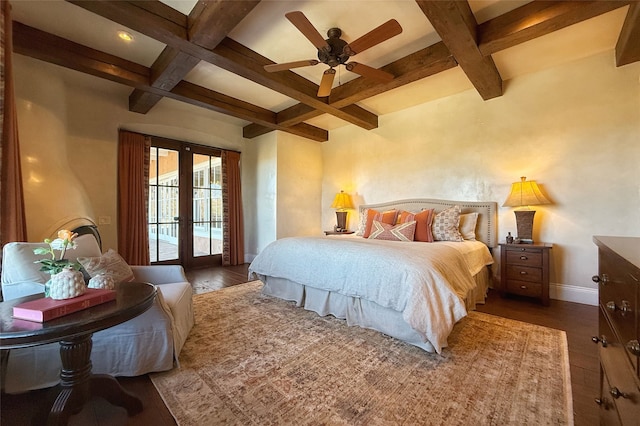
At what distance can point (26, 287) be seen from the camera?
4.81 feet

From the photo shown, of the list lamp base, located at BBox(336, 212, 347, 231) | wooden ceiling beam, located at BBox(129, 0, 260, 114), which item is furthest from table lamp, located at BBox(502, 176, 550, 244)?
wooden ceiling beam, located at BBox(129, 0, 260, 114)

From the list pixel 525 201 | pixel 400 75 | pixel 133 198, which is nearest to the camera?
pixel 400 75

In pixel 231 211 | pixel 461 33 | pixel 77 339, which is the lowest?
pixel 77 339

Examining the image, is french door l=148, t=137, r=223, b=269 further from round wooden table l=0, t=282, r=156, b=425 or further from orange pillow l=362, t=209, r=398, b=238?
round wooden table l=0, t=282, r=156, b=425

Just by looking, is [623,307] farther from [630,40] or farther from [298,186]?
[298,186]

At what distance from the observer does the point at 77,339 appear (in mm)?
1182

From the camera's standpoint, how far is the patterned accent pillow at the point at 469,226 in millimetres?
3539

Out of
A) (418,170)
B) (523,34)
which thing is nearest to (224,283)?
(418,170)

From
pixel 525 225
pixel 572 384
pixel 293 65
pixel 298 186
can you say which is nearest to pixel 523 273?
pixel 525 225

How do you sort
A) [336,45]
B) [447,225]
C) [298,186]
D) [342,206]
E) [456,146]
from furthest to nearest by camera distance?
[298,186]
[342,206]
[456,146]
[447,225]
[336,45]

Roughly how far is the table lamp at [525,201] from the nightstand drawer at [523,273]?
354 millimetres

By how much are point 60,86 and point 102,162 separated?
101cm

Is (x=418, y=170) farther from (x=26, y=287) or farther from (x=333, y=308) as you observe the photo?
(x=26, y=287)

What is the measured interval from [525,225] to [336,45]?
119 inches
